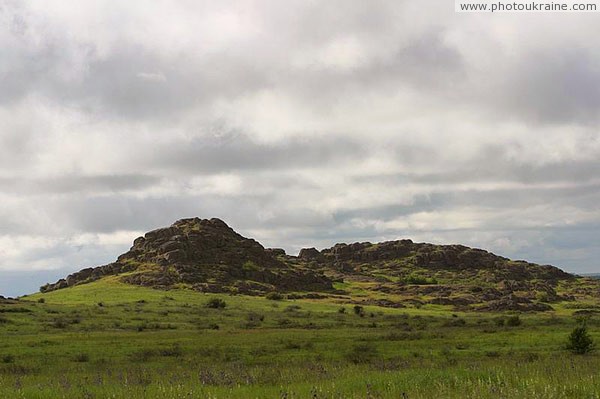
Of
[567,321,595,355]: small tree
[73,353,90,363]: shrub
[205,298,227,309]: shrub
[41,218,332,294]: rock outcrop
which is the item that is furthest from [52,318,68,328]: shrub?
[41,218,332,294]: rock outcrop

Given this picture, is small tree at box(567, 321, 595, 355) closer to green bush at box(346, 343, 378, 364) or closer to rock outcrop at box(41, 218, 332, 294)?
green bush at box(346, 343, 378, 364)

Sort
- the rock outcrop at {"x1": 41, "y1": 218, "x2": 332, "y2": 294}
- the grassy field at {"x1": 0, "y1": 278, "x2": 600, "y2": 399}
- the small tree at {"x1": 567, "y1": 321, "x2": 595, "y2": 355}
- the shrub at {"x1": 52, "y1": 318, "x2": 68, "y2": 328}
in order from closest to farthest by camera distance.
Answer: the grassy field at {"x1": 0, "y1": 278, "x2": 600, "y2": 399}, the small tree at {"x1": 567, "y1": 321, "x2": 595, "y2": 355}, the shrub at {"x1": 52, "y1": 318, "x2": 68, "y2": 328}, the rock outcrop at {"x1": 41, "y1": 218, "x2": 332, "y2": 294}

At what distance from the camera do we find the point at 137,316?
83562 mm

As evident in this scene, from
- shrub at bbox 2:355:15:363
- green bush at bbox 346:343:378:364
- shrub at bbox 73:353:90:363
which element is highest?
shrub at bbox 2:355:15:363

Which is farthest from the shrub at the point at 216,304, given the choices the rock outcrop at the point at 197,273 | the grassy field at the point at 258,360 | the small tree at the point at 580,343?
the small tree at the point at 580,343

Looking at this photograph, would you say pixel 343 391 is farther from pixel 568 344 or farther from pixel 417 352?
pixel 568 344

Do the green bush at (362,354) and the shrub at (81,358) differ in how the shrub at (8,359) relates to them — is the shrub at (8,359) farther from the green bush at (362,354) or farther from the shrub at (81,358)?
the green bush at (362,354)

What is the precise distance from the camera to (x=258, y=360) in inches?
1489

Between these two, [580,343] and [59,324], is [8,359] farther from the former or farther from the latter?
[580,343]

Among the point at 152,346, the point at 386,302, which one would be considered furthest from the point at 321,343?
the point at 386,302

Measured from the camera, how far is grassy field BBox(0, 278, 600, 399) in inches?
610

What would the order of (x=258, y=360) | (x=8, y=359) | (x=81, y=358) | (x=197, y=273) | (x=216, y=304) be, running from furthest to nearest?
(x=197, y=273) < (x=216, y=304) < (x=81, y=358) < (x=8, y=359) < (x=258, y=360)

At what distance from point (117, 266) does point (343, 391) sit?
186 meters

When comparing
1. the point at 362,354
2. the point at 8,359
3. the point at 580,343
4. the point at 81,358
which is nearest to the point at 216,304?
the point at 81,358
